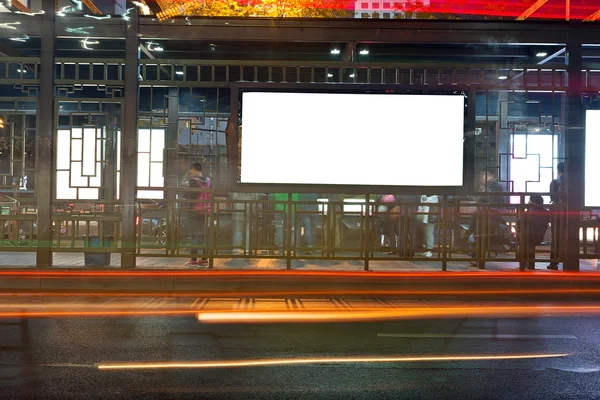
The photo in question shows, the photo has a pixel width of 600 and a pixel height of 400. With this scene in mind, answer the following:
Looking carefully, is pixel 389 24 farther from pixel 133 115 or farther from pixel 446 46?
pixel 133 115

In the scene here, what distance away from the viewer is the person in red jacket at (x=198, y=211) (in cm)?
1112

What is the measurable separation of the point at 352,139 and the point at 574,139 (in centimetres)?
424

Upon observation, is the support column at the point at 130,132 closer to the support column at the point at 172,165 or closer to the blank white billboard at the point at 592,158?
the support column at the point at 172,165

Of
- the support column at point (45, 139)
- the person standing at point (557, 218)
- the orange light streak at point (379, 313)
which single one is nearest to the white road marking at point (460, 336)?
the orange light streak at point (379, 313)

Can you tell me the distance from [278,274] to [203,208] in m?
2.09

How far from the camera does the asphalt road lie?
4484 mm

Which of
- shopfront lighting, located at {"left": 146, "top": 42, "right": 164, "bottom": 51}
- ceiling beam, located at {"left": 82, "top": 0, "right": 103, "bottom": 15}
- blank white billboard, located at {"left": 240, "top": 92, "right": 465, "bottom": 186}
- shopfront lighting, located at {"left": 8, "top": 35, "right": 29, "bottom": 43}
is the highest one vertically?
ceiling beam, located at {"left": 82, "top": 0, "right": 103, "bottom": 15}

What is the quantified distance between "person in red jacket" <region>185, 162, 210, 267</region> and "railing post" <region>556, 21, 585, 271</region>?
6710 mm

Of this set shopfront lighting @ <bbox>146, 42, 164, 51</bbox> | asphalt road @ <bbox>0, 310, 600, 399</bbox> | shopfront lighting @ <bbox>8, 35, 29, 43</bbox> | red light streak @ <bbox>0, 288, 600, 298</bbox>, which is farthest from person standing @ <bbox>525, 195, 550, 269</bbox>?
shopfront lighting @ <bbox>8, 35, 29, 43</bbox>

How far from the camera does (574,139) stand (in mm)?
11328

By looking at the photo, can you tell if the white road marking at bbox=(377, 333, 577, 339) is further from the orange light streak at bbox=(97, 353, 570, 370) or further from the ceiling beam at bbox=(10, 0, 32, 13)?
the ceiling beam at bbox=(10, 0, 32, 13)

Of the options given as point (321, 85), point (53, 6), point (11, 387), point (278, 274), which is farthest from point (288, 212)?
point (11, 387)

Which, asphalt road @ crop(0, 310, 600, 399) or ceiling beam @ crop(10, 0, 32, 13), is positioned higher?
ceiling beam @ crop(10, 0, 32, 13)

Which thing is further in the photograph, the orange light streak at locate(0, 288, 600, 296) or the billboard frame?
the billboard frame
